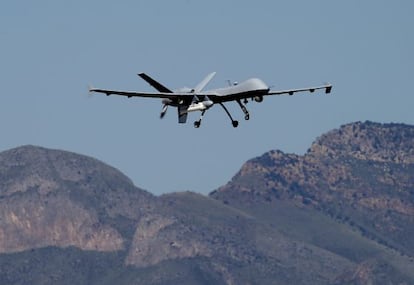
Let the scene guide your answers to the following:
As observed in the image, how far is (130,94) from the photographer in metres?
153

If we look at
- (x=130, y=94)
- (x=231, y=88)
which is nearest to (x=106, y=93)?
(x=130, y=94)

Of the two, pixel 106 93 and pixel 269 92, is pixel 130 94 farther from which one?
pixel 269 92

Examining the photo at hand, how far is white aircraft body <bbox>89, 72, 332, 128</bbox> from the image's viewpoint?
491 ft

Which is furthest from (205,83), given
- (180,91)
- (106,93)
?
(106,93)

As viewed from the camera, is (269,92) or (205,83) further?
(205,83)

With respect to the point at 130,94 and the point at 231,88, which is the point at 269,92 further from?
the point at 130,94

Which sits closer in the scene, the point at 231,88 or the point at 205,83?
the point at 231,88

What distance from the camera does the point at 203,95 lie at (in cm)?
15438

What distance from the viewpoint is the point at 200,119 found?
153125 millimetres

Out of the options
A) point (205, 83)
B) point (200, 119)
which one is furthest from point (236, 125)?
point (205, 83)

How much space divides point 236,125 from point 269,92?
17.4 feet

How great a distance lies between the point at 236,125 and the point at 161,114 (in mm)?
11301

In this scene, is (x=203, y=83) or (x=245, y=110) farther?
(x=203, y=83)

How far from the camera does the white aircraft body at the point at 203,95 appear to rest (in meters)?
150
